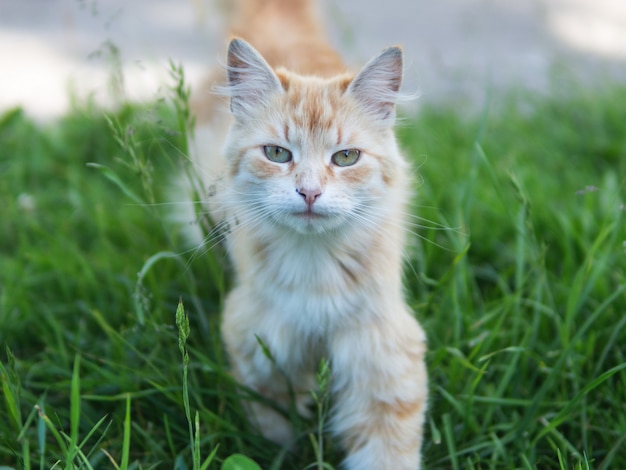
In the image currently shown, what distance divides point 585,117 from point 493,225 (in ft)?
4.76

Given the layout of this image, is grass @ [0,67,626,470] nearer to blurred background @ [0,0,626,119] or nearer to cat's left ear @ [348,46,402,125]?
cat's left ear @ [348,46,402,125]

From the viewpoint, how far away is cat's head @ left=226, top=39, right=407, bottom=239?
6.38 feet

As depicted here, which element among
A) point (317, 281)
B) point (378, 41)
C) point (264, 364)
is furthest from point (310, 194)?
point (378, 41)

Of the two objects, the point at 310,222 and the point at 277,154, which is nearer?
the point at 310,222

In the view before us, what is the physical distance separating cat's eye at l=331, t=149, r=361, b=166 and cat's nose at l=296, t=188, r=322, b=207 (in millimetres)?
194

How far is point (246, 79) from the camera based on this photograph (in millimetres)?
2186

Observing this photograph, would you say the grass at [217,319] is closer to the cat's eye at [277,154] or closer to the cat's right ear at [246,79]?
the cat's right ear at [246,79]

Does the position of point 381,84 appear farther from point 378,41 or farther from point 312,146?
point 378,41

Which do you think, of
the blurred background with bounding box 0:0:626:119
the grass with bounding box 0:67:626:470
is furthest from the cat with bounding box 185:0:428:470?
the blurred background with bounding box 0:0:626:119

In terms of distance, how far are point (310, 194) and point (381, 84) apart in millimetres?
486

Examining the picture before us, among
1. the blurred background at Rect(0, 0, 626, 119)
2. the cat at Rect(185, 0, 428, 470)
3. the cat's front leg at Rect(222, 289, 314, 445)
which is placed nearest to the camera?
the cat at Rect(185, 0, 428, 470)

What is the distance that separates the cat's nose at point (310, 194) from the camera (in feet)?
6.18

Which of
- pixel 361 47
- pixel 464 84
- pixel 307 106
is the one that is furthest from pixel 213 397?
pixel 361 47

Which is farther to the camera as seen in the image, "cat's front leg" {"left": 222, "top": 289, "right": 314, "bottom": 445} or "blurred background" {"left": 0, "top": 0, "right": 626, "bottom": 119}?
"blurred background" {"left": 0, "top": 0, "right": 626, "bottom": 119}
